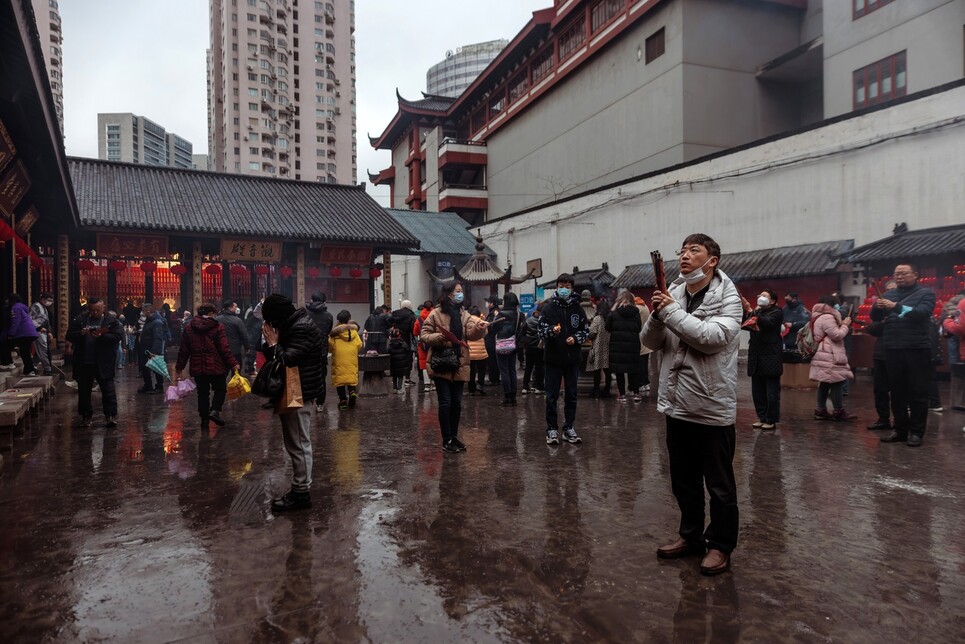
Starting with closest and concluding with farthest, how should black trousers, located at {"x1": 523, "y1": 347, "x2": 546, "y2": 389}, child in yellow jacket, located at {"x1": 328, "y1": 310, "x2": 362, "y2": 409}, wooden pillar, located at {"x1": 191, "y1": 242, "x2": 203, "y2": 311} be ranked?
child in yellow jacket, located at {"x1": 328, "y1": 310, "x2": 362, "y2": 409}, black trousers, located at {"x1": 523, "y1": 347, "x2": 546, "y2": 389}, wooden pillar, located at {"x1": 191, "y1": 242, "x2": 203, "y2": 311}

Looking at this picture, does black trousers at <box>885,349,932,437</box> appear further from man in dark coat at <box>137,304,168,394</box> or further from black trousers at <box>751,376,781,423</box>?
man in dark coat at <box>137,304,168,394</box>

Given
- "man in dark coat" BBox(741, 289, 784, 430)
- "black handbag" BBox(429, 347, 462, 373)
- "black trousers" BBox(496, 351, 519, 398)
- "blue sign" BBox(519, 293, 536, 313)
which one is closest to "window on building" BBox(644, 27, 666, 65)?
"blue sign" BBox(519, 293, 536, 313)

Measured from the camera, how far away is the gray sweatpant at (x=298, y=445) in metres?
4.55

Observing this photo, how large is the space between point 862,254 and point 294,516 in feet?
41.1

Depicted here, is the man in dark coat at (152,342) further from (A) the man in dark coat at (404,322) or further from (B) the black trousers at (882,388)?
(B) the black trousers at (882,388)

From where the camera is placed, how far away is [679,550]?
3537mm

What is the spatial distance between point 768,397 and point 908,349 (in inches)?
62.7

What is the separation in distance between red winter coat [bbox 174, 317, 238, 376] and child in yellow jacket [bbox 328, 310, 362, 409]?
1840 millimetres

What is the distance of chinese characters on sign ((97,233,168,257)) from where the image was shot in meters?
17.7

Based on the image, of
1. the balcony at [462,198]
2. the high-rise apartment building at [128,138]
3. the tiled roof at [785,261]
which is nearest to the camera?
the tiled roof at [785,261]

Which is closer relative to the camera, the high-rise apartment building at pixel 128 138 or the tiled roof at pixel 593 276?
the tiled roof at pixel 593 276

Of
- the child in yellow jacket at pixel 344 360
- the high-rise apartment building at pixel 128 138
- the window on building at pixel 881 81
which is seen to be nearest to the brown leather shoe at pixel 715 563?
the child in yellow jacket at pixel 344 360

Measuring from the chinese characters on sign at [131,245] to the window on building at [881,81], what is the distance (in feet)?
66.9

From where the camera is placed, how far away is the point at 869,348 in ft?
43.0
